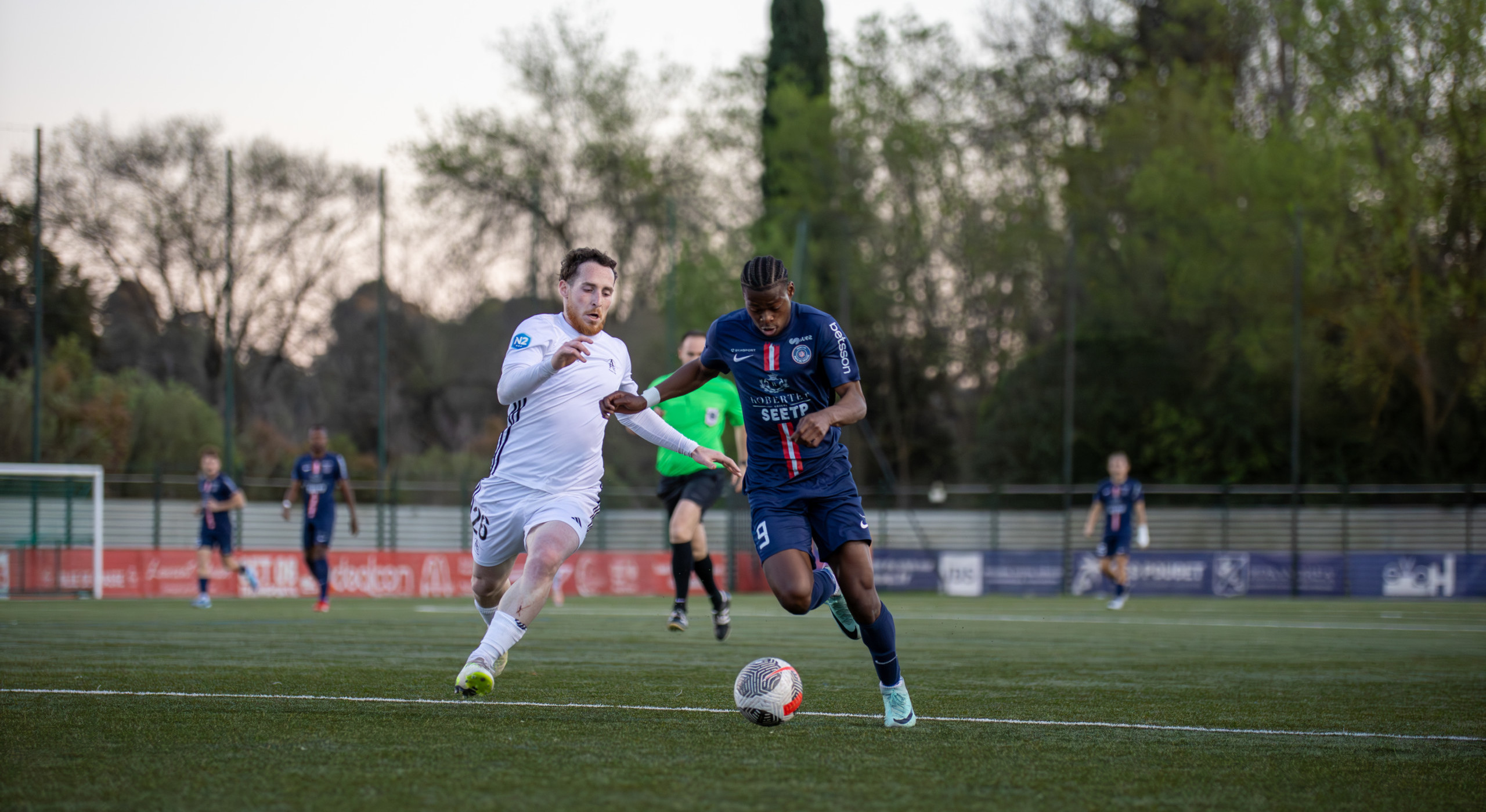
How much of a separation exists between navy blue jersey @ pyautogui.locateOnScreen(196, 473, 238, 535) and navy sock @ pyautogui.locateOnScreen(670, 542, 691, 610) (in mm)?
9172

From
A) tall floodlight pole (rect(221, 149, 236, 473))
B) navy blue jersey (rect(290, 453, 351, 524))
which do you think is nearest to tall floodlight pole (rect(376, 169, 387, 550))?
tall floodlight pole (rect(221, 149, 236, 473))

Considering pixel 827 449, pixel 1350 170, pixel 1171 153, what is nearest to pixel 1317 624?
pixel 827 449

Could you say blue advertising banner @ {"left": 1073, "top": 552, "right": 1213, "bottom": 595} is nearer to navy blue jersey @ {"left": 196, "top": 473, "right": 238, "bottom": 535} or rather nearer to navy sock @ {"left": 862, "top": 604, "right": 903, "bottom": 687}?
navy blue jersey @ {"left": 196, "top": 473, "right": 238, "bottom": 535}

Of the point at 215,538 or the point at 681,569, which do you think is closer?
the point at 681,569

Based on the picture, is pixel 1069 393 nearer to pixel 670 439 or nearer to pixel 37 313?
pixel 37 313

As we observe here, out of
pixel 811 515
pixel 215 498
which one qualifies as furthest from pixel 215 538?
pixel 811 515

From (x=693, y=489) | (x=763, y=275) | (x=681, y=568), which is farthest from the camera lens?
(x=681, y=568)

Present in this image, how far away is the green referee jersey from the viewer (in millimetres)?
11836

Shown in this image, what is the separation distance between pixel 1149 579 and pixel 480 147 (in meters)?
24.5

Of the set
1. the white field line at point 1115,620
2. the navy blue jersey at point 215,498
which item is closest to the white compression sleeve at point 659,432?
the white field line at point 1115,620

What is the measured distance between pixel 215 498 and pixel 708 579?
9.98 m

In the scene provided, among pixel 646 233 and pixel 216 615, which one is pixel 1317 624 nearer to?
pixel 216 615

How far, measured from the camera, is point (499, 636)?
20.1 feet

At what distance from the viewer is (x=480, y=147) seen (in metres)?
42.5
